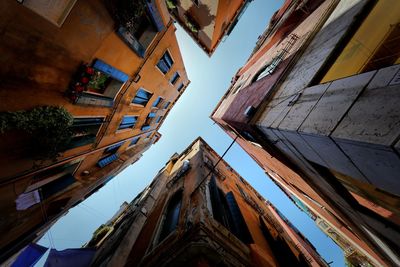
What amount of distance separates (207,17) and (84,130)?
972 cm

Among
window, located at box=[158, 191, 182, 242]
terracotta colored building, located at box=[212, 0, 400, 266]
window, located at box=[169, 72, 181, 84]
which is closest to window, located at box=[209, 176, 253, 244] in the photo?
window, located at box=[158, 191, 182, 242]

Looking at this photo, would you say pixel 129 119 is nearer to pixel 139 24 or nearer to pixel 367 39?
pixel 139 24

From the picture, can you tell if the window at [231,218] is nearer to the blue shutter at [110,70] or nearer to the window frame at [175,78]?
the blue shutter at [110,70]

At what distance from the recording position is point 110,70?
23.4 feet

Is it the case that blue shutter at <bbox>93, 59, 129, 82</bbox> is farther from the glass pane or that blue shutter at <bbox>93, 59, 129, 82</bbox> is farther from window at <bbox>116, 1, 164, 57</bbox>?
the glass pane

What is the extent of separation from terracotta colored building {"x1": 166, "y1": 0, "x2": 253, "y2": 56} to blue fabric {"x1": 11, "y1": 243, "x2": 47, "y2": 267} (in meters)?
13.4

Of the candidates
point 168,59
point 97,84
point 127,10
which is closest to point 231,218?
point 97,84

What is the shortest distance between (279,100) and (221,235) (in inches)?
142

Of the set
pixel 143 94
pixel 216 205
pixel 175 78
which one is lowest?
pixel 216 205

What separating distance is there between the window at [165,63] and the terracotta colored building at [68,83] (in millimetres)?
136

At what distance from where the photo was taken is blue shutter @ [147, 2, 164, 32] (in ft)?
25.3

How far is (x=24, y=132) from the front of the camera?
5.54 m

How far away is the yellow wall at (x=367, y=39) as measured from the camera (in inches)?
126

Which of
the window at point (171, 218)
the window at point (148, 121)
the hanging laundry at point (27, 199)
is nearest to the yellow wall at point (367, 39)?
the window at point (171, 218)
